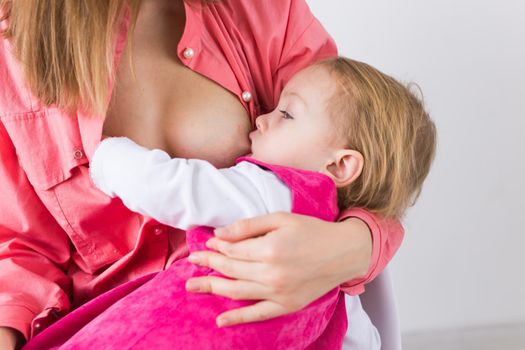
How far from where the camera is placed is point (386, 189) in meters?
1.36

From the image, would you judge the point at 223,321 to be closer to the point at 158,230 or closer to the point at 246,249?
the point at 246,249

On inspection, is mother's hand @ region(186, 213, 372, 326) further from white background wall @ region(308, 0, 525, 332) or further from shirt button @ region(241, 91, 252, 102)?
white background wall @ region(308, 0, 525, 332)

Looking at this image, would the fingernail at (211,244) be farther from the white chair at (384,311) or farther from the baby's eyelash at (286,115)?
the white chair at (384,311)

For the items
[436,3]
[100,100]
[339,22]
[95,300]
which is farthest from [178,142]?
[436,3]

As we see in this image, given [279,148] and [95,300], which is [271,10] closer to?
[279,148]

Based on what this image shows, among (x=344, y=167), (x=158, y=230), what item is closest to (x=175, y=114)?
(x=158, y=230)

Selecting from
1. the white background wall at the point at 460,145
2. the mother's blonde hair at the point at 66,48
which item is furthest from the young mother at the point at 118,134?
the white background wall at the point at 460,145

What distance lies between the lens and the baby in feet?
3.73

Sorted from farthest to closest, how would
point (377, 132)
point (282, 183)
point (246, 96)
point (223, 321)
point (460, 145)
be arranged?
point (460, 145)
point (246, 96)
point (377, 132)
point (282, 183)
point (223, 321)

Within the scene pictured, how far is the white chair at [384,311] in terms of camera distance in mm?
1495

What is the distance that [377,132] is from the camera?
134 centimetres

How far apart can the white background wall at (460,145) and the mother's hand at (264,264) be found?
43.1 inches

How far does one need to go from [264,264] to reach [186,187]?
0.16 m

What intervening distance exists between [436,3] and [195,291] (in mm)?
1322
